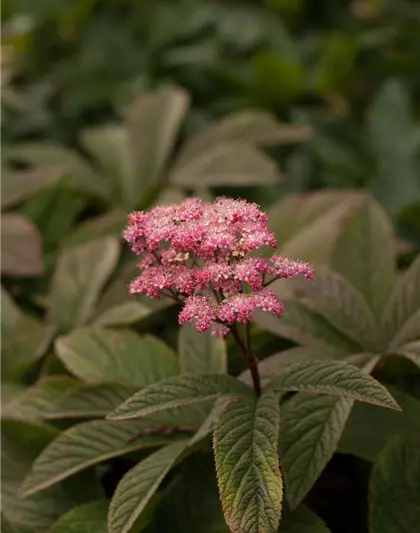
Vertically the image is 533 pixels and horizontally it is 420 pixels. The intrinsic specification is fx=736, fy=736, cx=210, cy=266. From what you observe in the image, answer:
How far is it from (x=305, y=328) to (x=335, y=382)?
0.79ft

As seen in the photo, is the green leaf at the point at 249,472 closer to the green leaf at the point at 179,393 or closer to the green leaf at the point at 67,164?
the green leaf at the point at 179,393

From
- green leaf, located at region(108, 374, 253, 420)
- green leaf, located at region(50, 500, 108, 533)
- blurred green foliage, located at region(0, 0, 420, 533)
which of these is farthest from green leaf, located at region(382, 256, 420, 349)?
green leaf, located at region(50, 500, 108, 533)

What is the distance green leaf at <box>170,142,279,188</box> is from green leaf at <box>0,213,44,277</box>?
1.09 ft

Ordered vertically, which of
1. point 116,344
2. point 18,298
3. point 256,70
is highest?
point 256,70

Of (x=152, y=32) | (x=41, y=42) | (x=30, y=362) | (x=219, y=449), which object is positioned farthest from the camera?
(x=41, y=42)

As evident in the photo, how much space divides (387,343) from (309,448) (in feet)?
0.72

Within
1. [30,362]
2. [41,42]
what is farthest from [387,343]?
[41,42]

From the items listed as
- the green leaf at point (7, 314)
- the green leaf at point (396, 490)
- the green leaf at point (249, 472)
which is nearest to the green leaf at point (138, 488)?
the green leaf at point (249, 472)

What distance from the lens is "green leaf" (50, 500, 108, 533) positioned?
0.84 meters

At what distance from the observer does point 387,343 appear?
95 cm

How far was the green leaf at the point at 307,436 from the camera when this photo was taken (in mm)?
774

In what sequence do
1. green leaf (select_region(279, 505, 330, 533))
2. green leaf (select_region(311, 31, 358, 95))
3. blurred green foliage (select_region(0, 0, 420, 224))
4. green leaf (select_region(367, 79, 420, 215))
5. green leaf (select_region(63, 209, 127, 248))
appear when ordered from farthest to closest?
green leaf (select_region(311, 31, 358, 95)) → blurred green foliage (select_region(0, 0, 420, 224)) → green leaf (select_region(367, 79, 420, 215)) → green leaf (select_region(63, 209, 127, 248)) → green leaf (select_region(279, 505, 330, 533))

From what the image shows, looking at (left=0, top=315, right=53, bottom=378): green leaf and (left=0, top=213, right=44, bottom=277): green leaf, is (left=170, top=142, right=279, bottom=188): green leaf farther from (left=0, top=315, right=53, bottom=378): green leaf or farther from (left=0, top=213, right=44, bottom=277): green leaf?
(left=0, top=315, right=53, bottom=378): green leaf

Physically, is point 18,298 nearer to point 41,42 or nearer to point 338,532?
point 338,532
